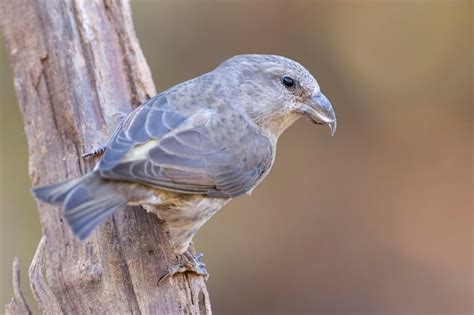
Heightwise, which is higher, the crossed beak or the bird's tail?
the crossed beak

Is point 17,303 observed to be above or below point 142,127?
below

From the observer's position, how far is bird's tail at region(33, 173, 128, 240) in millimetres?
3215

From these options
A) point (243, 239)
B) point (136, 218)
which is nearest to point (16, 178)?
point (243, 239)

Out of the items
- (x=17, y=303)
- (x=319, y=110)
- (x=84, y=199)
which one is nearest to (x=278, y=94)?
(x=319, y=110)

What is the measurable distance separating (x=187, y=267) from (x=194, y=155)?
0.62 metres

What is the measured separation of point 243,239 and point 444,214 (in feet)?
7.64

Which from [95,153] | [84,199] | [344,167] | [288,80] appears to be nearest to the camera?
[84,199]

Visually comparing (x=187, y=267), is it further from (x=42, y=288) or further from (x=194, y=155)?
(x=42, y=288)

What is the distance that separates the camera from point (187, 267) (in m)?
3.81

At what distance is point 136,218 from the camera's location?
12.9 feet

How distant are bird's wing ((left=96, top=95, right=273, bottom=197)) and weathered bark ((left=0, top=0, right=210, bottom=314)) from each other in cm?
42

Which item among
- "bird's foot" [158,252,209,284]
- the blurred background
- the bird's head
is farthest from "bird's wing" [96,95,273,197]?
the blurred background

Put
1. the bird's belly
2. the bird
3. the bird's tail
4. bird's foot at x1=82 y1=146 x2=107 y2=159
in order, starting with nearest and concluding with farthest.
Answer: the bird's tail < the bird < the bird's belly < bird's foot at x1=82 y1=146 x2=107 y2=159

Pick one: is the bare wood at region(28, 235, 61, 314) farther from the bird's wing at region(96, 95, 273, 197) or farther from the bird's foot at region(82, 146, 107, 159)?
the bird's wing at region(96, 95, 273, 197)
